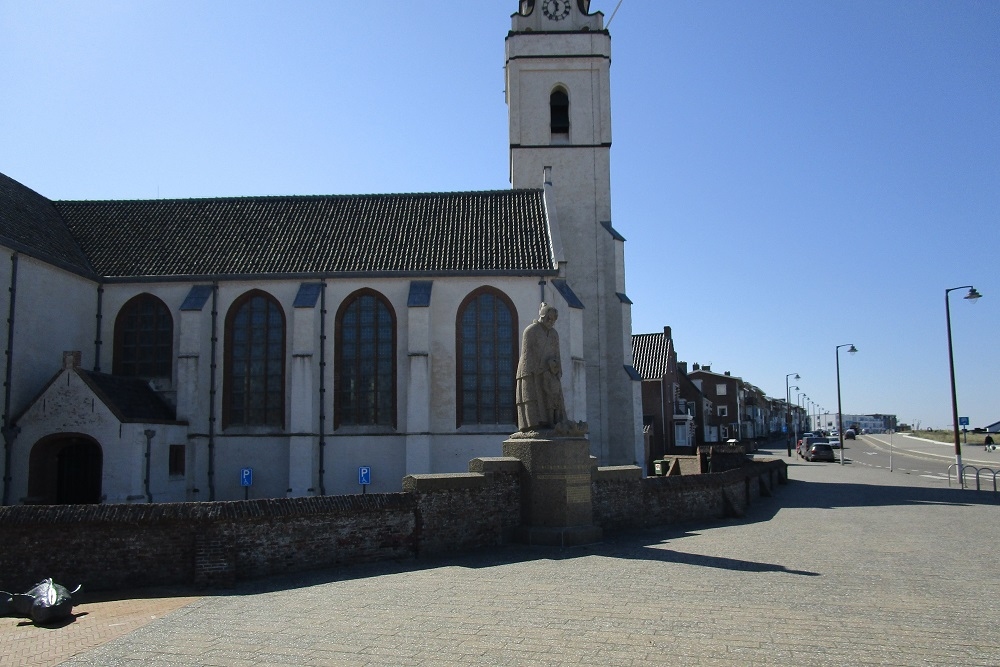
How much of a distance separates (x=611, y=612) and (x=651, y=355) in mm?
49356

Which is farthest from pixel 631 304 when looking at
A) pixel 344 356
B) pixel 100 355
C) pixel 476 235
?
pixel 100 355

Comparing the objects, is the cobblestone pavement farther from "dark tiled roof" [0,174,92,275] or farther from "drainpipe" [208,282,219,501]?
"dark tiled roof" [0,174,92,275]

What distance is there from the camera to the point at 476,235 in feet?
99.1

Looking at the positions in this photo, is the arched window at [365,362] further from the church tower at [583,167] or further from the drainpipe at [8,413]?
the drainpipe at [8,413]

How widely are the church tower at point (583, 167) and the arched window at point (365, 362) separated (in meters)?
8.66

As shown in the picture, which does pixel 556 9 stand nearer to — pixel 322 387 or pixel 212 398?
pixel 322 387

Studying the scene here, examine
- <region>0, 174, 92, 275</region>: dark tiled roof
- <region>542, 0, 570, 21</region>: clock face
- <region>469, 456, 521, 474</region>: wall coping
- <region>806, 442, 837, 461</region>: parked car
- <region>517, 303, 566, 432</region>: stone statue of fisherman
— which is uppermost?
<region>542, 0, 570, 21</region>: clock face

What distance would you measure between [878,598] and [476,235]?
22.4 m

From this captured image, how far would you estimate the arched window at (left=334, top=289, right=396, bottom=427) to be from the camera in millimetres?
27516

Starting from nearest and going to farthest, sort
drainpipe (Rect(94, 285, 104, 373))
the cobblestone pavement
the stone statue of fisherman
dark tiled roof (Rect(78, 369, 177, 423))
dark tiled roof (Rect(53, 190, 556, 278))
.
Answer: the cobblestone pavement → the stone statue of fisherman → dark tiled roof (Rect(78, 369, 177, 423)) → drainpipe (Rect(94, 285, 104, 373)) → dark tiled roof (Rect(53, 190, 556, 278))

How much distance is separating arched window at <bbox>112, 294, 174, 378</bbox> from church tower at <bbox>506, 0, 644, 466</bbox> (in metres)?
15.9

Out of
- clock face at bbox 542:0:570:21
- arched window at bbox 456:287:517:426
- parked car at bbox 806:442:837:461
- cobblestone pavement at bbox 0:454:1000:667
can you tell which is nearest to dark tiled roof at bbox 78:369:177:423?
arched window at bbox 456:287:517:426

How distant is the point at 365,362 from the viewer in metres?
27.8

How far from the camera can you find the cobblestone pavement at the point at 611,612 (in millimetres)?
7578
